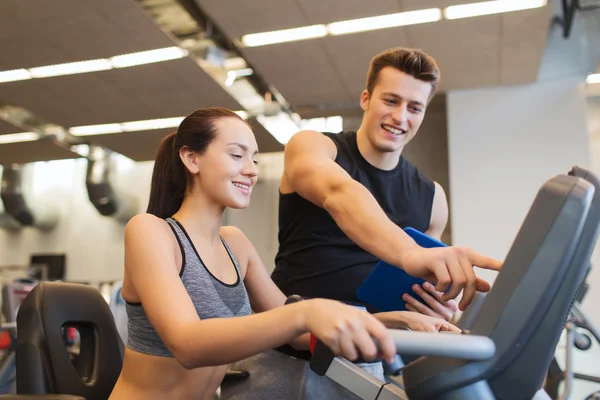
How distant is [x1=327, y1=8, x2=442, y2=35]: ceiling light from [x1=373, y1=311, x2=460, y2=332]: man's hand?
386 cm

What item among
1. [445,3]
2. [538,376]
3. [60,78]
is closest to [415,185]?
[538,376]

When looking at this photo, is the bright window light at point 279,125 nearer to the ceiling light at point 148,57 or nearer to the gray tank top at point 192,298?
the ceiling light at point 148,57

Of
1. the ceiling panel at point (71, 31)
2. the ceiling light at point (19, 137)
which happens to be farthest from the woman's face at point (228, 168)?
the ceiling light at point (19, 137)

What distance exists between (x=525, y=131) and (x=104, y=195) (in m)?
6.56

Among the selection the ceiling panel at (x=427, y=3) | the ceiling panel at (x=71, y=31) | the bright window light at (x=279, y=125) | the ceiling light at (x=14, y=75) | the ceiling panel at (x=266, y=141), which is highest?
the ceiling panel at (x=427, y=3)

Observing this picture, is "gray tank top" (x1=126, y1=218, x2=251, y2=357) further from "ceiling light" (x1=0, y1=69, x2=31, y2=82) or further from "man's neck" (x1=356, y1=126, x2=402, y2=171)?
"ceiling light" (x1=0, y1=69, x2=31, y2=82)

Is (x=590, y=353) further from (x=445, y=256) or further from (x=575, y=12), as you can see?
(x=445, y=256)

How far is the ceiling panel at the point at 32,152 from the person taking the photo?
8.34 meters

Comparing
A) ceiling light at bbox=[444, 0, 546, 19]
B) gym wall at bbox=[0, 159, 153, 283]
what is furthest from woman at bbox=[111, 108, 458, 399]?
gym wall at bbox=[0, 159, 153, 283]

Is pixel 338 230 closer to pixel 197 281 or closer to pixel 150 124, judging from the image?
pixel 197 281

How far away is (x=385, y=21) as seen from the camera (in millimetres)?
4566

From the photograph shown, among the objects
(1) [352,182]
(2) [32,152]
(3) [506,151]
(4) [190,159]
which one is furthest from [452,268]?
(2) [32,152]

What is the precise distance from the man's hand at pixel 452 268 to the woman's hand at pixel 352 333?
0.25 m

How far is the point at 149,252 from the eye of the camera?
1008mm
